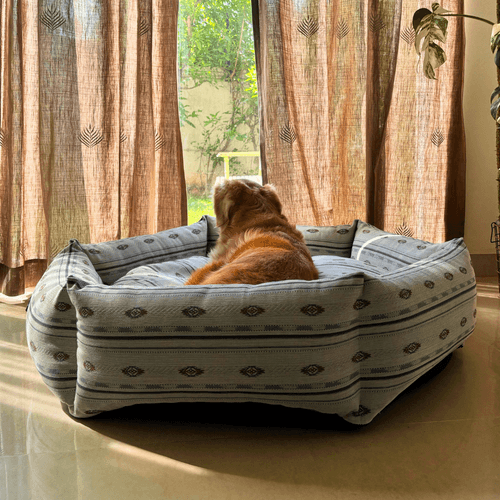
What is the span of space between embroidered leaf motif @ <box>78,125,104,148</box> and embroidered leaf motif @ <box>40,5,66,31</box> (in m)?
0.58

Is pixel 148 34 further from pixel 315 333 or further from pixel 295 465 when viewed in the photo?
pixel 295 465

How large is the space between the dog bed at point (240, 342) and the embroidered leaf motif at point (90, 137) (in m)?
1.60

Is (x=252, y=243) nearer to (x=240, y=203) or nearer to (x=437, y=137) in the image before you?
(x=240, y=203)

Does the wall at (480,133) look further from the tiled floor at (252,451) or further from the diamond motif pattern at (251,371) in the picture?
the diamond motif pattern at (251,371)

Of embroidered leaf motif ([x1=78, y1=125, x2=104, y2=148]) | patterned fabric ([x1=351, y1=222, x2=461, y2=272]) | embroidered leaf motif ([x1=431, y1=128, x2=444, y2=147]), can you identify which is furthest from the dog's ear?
embroidered leaf motif ([x1=431, y1=128, x2=444, y2=147])

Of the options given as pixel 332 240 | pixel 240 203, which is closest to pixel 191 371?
pixel 240 203

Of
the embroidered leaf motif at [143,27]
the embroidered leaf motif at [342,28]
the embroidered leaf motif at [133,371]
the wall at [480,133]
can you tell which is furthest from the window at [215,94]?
the embroidered leaf motif at [133,371]

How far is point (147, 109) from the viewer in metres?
2.95

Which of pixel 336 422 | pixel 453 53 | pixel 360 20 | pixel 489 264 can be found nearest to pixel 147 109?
pixel 360 20

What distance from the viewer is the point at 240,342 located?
1.28 meters

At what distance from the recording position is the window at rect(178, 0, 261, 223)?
10.7 ft

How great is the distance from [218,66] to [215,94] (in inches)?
7.4

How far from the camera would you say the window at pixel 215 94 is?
10.7 ft

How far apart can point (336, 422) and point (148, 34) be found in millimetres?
2470
